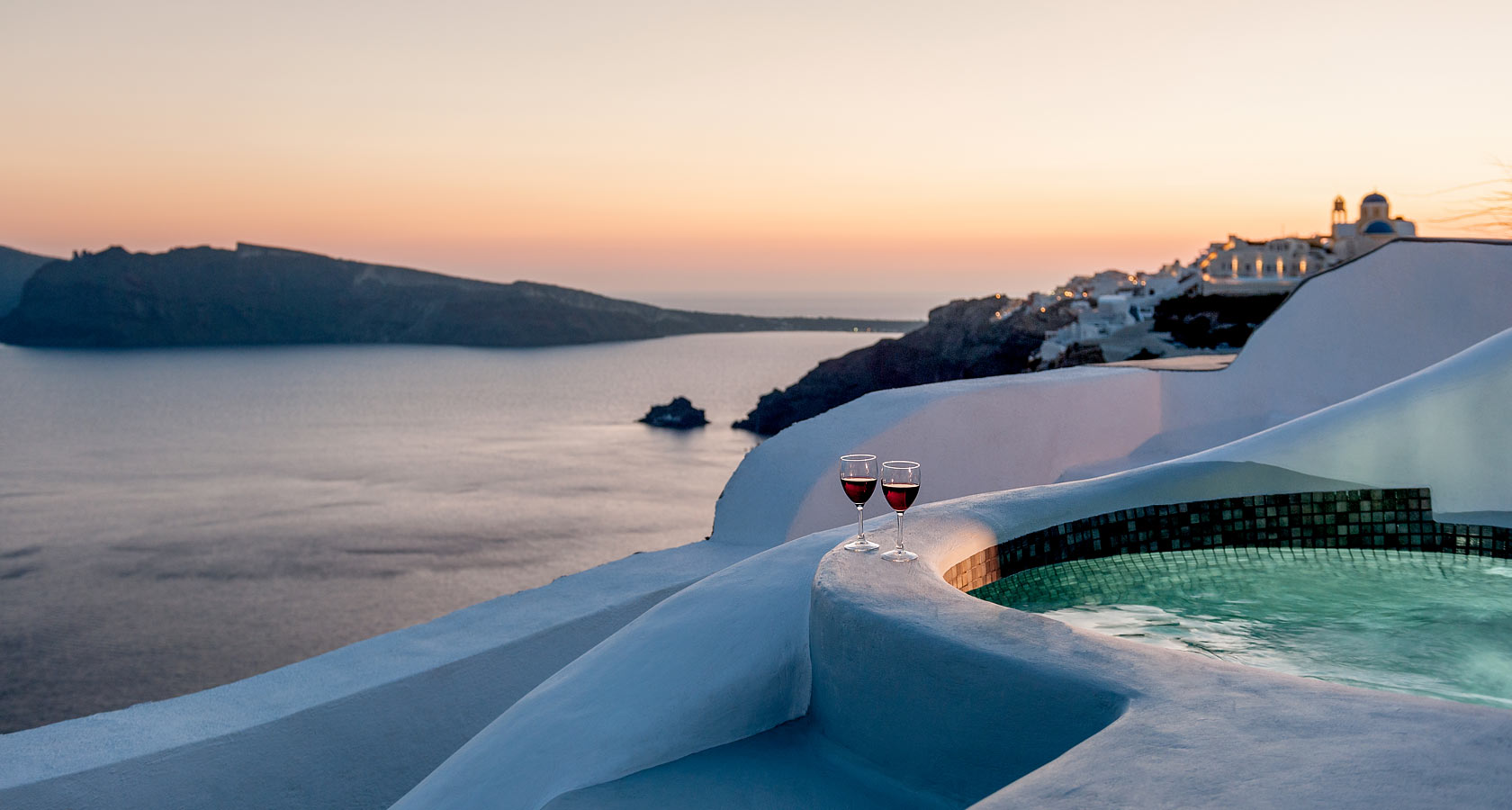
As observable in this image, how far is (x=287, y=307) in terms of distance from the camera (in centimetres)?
10012

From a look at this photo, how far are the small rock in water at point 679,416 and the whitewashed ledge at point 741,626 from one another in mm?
47978

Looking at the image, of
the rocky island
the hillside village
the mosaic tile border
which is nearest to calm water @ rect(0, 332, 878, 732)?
the rocky island

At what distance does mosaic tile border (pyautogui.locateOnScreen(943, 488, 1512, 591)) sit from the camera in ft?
10.3

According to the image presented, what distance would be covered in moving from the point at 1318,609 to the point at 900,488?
1.40 m

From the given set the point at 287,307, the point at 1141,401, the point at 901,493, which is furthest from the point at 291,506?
the point at 287,307

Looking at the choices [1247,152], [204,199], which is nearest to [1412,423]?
[1247,152]

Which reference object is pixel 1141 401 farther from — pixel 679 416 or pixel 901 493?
pixel 679 416

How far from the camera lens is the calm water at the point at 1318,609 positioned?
2.26 m

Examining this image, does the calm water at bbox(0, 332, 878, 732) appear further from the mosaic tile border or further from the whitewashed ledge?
the mosaic tile border

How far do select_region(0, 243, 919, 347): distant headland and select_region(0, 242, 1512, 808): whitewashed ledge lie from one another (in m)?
88.4

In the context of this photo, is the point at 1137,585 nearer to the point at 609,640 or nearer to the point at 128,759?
the point at 609,640

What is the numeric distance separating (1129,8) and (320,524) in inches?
1344

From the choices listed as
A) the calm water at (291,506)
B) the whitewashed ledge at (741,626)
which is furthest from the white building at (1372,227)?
the whitewashed ledge at (741,626)

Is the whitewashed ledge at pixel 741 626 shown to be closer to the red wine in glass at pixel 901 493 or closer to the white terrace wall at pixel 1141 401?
the white terrace wall at pixel 1141 401
